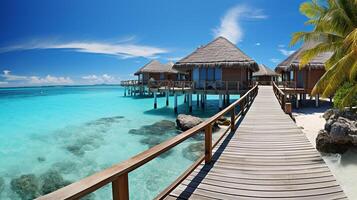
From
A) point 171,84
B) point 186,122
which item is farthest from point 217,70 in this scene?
point 186,122

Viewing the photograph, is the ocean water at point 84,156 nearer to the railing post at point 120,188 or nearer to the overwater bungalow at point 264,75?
the railing post at point 120,188

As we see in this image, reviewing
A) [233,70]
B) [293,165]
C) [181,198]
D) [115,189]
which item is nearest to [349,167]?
[293,165]

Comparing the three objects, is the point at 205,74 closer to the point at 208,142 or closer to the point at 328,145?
the point at 328,145

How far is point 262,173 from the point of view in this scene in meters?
4.15

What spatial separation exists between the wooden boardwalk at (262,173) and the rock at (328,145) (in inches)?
112

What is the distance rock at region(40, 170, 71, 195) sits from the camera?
7.54 metres

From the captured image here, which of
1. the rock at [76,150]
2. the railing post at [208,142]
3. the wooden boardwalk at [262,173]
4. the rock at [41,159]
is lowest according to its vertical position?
the rock at [41,159]

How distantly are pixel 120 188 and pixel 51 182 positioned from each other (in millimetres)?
7147

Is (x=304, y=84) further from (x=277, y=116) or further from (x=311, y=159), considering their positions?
(x=311, y=159)

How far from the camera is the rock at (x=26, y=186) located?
713 centimetres

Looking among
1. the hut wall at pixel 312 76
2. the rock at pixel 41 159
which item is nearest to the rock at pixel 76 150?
the rock at pixel 41 159

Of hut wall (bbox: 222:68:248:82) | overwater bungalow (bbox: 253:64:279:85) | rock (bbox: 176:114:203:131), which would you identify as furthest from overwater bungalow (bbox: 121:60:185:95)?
rock (bbox: 176:114:203:131)

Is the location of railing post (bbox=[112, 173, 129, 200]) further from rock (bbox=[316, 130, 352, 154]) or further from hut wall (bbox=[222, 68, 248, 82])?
hut wall (bbox=[222, 68, 248, 82])

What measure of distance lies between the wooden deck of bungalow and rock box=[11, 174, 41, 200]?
5710 millimetres
